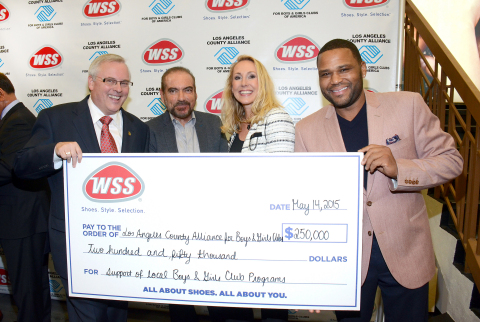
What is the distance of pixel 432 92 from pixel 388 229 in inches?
85.6

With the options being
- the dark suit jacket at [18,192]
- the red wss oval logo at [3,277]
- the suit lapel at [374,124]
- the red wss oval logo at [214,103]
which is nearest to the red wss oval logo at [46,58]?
the dark suit jacket at [18,192]

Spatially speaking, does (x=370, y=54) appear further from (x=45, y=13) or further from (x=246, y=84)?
(x=45, y=13)

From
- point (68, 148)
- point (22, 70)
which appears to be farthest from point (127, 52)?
point (68, 148)

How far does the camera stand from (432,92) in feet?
10.0

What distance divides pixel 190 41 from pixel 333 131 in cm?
245

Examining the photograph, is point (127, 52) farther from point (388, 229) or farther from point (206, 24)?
point (388, 229)

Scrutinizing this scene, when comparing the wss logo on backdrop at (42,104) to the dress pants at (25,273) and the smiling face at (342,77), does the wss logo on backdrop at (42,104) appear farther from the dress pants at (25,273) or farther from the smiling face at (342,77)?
the smiling face at (342,77)

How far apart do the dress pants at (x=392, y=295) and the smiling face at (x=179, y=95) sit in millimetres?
1713

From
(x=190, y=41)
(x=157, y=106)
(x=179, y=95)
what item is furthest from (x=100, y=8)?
(x=179, y=95)

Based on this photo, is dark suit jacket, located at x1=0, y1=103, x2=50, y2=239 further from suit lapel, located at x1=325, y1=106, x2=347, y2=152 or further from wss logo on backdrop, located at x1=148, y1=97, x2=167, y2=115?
suit lapel, located at x1=325, y1=106, x2=347, y2=152

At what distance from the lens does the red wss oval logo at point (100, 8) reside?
11.9 ft

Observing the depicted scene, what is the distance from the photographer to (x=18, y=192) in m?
2.84

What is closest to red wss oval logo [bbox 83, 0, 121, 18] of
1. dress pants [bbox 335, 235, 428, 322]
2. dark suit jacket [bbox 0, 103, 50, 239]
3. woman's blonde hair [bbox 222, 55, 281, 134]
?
dark suit jacket [bbox 0, 103, 50, 239]

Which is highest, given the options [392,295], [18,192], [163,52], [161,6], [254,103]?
[161,6]
